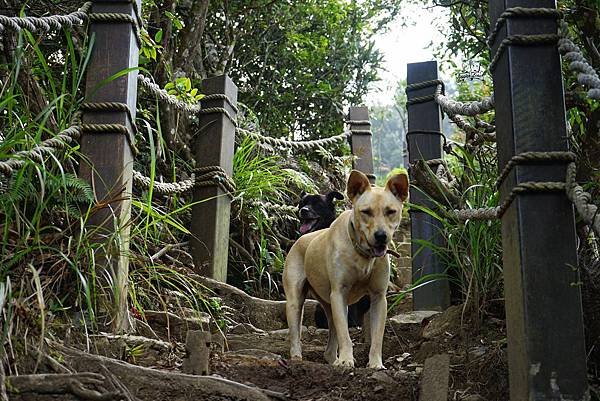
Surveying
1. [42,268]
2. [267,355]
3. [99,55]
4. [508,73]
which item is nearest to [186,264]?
[267,355]

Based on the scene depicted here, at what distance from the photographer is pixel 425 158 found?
547 cm

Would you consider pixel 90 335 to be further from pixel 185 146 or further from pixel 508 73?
pixel 185 146

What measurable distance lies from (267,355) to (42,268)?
55.5 inches

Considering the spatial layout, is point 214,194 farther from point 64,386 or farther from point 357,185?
point 64,386

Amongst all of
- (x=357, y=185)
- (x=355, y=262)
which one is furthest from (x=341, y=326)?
(x=357, y=185)

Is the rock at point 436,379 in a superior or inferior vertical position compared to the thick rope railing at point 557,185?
inferior

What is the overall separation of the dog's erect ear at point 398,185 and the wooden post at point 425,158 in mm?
686

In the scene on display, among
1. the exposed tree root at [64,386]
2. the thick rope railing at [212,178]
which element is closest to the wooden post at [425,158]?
the thick rope railing at [212,178]

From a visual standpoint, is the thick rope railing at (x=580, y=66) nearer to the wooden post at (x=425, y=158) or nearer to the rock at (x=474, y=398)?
the rock at (x=474, y=398)

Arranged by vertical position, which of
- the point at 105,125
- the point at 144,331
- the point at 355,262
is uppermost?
the point at 105,125

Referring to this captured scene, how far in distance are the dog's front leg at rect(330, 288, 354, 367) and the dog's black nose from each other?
441 mm

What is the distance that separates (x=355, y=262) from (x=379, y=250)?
0.73 feet

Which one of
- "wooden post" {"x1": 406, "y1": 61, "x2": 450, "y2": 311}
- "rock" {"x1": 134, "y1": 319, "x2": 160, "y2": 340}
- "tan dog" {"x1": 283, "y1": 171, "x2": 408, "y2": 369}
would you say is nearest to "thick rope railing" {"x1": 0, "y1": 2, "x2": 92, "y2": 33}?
"rock" {"x1": 134, "y1": 319, "x2": 160, "y2": 340}

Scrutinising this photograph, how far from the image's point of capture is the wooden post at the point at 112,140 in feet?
11.8
